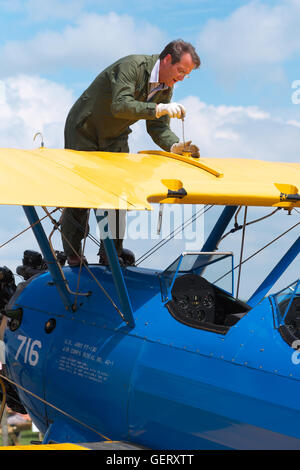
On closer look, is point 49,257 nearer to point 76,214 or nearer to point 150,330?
point 76,214

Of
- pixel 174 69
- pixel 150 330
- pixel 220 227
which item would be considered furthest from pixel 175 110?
pixel 150 330

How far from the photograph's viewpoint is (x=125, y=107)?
778cm

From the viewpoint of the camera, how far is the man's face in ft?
25.9

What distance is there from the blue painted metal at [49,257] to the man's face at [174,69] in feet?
6.69

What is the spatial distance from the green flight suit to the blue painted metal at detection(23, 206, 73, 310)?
81cm

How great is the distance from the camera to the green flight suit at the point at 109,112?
7965 mm

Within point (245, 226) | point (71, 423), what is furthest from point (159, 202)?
point (71, 423)

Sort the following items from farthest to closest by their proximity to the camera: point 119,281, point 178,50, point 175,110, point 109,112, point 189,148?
point 109,112 → point 189,148 → point 178,50 → point 175,110 → point 119,281

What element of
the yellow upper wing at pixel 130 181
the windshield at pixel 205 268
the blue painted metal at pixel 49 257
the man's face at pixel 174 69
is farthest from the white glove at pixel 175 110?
the blue painted metal at pixel 49 257

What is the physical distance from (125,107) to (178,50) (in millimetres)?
823

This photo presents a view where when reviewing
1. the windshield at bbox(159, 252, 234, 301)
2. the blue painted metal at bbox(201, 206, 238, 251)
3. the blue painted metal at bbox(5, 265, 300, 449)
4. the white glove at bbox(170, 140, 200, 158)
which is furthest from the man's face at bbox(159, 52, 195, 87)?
the blue painted metal at bbox(5, 265, 300, 449)

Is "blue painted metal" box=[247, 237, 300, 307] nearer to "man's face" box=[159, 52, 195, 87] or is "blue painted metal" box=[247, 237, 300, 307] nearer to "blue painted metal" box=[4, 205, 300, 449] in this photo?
"blue painted metal" box=[4, 205, 300, 449]

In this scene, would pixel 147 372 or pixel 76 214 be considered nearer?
pixel 147 372
